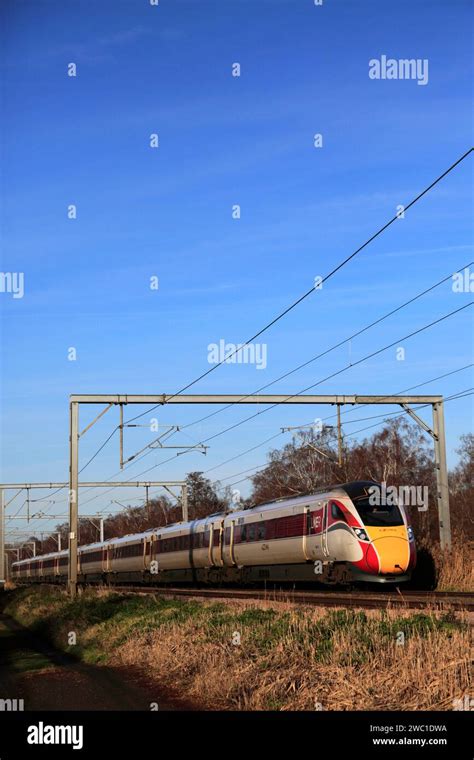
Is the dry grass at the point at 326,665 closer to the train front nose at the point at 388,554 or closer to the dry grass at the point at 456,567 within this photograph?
the train front nose at the point at 388,554

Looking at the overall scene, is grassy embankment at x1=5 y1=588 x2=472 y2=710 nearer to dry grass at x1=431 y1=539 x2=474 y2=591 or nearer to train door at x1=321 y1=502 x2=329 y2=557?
train door at x1=321 y1=502 x2=329 y2=557

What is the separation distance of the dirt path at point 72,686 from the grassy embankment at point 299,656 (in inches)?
11.9

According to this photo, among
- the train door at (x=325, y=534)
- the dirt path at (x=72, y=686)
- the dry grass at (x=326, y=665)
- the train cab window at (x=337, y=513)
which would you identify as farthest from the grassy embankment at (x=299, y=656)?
the train door at (x=325, y=534)

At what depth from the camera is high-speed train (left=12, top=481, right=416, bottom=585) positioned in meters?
24.8

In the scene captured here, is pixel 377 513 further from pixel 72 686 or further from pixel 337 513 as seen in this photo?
pixel 72 686

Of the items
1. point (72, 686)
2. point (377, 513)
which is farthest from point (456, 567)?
point (72, 686)

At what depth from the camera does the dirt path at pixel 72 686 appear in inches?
431

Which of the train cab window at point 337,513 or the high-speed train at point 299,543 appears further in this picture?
the train cab window at point 337,513

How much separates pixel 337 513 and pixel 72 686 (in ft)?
44.8

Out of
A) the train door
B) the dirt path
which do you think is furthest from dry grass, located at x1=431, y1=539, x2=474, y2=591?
the dirt path
